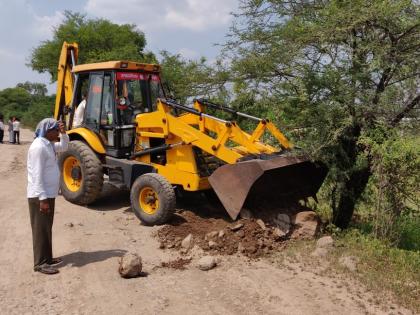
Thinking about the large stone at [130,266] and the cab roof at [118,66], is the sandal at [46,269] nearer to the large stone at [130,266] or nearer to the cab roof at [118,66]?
the large stone at [130,266]

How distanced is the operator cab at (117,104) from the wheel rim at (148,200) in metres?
1.13

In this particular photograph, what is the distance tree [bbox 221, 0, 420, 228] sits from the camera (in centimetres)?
639

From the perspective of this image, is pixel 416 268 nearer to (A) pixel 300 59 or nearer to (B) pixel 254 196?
(B) pixel 254 196

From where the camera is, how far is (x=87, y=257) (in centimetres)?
600

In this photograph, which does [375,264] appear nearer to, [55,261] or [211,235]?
[211,235]

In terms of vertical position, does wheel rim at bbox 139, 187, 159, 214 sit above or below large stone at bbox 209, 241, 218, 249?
above

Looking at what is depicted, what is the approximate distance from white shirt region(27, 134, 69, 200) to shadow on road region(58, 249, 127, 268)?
915 millimetres

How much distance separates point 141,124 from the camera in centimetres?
801

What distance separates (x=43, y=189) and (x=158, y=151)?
Answer: 106 inches

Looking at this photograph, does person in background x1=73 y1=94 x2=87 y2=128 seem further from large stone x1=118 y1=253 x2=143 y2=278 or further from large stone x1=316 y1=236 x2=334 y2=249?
large stone x1=316 y1=236 x2=334 y2=249

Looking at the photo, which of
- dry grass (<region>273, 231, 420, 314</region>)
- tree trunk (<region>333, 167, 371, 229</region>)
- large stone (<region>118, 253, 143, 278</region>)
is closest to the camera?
dry grass (<region>273, 231, 420, 314</region>)

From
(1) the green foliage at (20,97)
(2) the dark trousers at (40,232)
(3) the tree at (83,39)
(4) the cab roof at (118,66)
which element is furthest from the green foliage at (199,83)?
(1) the green foliage at (20,97)

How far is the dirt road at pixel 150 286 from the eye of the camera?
4723mm

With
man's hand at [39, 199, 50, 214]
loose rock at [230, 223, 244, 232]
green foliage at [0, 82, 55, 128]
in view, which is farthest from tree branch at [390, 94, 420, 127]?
green foliage at [0, 82, 55, 128]
